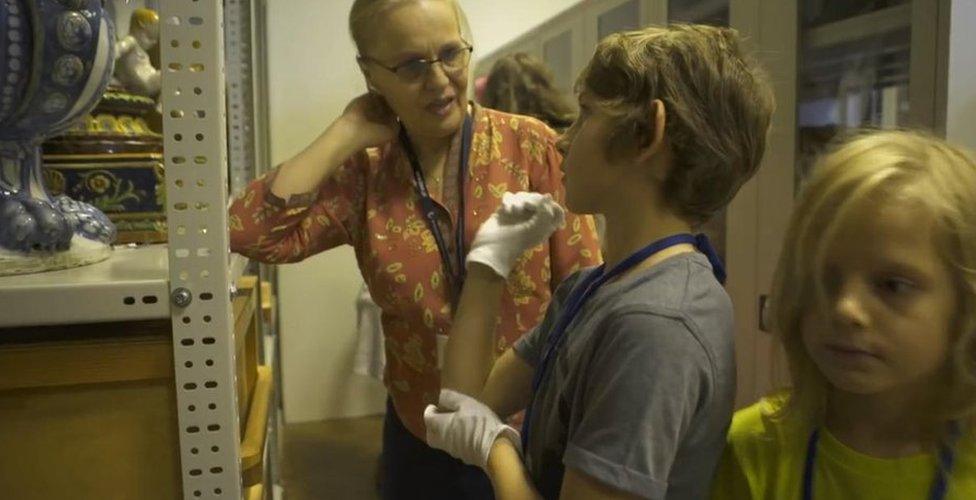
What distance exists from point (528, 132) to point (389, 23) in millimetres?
254

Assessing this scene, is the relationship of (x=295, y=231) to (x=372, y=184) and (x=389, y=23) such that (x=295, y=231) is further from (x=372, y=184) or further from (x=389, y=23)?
(x=389, y=23)

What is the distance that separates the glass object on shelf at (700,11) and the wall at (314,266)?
1.56 meters

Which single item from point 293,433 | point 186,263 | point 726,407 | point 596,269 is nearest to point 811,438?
point 726,407

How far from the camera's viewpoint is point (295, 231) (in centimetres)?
109

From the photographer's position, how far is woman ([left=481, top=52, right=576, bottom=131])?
220 centimetres

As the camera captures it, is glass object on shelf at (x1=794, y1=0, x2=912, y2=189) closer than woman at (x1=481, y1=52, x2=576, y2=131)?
Yes

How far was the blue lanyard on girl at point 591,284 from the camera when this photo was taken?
0.68 meters

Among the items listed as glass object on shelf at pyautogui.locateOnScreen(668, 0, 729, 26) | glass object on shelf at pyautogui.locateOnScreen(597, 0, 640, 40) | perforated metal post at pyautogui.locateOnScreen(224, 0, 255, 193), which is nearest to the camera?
perforated metal post at pyautogui.locateOnScreen(224, 0, 255, 193)

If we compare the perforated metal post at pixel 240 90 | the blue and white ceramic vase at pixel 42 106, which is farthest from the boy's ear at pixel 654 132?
the perforated metal post at pixel 240 90

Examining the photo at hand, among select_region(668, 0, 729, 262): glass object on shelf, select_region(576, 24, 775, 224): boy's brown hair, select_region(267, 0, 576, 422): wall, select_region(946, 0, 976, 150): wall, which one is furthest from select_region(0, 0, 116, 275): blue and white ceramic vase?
select_region(267, 0, 576, 422): wall

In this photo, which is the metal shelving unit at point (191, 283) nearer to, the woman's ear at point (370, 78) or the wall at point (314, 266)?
the woman's ear at point (370, 78)

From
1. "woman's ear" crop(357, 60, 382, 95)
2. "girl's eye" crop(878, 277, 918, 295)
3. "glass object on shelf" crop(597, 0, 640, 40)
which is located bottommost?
"girl's eye" crop(878, 277, 918, 295)

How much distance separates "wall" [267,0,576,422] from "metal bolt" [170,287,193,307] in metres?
2.49

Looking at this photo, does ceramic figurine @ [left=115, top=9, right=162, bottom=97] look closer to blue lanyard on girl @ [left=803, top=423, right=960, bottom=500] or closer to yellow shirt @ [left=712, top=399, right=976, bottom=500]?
yellow shirt @ [left=712, top=399, right=976, bottom=500]
